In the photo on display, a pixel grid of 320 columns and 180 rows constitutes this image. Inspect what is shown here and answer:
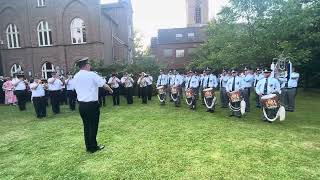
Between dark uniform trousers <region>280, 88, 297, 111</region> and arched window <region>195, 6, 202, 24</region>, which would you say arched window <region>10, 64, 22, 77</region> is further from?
arched window <region>195, 6, 202, 24</region>

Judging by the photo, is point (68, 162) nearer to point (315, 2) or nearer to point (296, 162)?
point (296, 162)

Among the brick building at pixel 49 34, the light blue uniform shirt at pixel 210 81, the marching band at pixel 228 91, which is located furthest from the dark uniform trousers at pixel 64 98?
the brick building at pixel 49 34

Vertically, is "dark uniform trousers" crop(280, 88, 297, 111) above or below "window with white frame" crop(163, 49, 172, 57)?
below

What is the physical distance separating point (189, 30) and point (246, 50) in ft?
130

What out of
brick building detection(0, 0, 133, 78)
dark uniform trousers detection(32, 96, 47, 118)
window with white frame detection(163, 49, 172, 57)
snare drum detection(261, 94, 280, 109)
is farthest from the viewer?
window with white frame detection(163, 49, 172, 57)

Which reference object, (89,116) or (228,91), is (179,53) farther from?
(89,116)

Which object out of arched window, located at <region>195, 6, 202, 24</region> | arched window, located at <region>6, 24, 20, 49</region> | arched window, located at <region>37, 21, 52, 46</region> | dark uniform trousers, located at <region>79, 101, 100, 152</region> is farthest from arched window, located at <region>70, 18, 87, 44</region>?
arched window, located at <region>195, 6, 202, 24</region>

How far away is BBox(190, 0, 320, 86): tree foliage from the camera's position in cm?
1934

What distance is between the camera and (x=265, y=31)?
19688 millimetres

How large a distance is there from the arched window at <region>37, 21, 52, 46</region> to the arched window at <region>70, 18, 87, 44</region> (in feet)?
7.96

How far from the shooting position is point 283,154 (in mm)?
7348

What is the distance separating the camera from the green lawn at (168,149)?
6.34 m

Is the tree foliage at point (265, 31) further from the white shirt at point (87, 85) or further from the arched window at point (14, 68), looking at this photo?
the arched window at point (14, 68)

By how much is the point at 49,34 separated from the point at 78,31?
9.99ft
